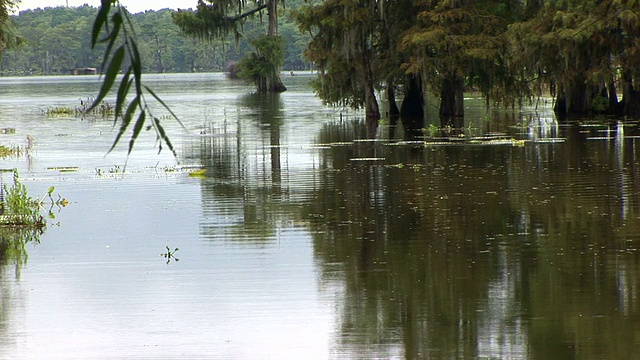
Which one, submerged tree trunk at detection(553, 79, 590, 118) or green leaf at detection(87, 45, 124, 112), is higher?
green leaf at detection(87, 45, 124, 112)

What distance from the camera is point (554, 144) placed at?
25.4m

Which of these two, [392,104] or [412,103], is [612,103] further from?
[392,104]

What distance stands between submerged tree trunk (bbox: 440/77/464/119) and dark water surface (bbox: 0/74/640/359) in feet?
47.6

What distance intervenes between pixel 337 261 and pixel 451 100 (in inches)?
1091

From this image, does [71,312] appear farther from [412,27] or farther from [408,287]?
[412,27]

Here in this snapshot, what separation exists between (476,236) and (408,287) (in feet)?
9.25

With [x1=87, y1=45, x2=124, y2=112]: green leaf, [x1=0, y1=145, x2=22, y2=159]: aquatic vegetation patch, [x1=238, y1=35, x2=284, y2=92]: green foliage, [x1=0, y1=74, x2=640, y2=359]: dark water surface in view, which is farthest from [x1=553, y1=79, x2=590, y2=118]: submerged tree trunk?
[x1=238, y1=35, x2=284, y2=92]: green foliage

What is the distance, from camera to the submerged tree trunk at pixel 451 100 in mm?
37688

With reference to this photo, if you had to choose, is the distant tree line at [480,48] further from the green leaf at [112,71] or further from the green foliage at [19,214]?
the green leaf at [112,71]

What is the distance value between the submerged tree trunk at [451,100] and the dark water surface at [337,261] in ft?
47.6

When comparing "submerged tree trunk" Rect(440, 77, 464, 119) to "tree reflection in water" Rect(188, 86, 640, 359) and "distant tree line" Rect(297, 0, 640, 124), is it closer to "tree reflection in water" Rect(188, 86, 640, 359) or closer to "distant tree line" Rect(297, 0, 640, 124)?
"distant tree line" Rect(297, 0, 640, 124)

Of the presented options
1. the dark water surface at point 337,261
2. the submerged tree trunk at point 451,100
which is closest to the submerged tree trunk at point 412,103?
the submerged tree trunk at point 451,100

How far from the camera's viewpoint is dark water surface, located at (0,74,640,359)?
326 inches

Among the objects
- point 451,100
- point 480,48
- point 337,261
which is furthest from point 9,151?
point 337,261
